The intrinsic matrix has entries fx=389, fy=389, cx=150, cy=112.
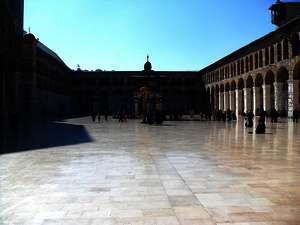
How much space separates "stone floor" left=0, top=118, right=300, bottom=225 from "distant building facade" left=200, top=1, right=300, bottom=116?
23433 mm

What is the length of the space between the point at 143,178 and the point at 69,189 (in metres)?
1.48

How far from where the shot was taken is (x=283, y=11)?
149 ft

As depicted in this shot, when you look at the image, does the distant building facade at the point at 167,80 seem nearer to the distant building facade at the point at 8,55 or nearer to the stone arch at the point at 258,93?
the distant building facade at the point at 8,55

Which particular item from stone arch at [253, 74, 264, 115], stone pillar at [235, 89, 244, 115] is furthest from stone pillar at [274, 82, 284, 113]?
stone pillar at [235, 89, 244, 115]

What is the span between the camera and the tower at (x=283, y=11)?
45000mm

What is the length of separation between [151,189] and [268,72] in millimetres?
36758

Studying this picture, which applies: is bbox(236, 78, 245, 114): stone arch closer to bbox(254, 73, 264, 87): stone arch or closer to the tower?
bbox(254, 73, 264, 87): stone arch

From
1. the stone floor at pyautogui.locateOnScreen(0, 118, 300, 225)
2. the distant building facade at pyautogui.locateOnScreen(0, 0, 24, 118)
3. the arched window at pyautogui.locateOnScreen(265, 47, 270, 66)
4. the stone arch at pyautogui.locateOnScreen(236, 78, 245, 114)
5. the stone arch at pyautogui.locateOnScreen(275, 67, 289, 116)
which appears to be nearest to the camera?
the stone floor at pyautogui.locateOnScreen(0, 118, 300, 225)

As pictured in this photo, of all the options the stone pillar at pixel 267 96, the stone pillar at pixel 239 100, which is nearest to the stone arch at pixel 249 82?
the stone pillar at pixel 239 100

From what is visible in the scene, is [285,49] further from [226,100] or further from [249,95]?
[226,100]

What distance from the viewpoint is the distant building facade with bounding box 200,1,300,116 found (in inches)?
1362

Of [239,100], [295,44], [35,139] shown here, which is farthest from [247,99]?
[35,139]

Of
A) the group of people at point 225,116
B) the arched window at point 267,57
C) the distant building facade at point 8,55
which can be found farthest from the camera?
the arched window at point 267,57

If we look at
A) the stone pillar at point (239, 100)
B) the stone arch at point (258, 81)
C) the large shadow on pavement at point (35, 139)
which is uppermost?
the stone arch at point (258, 81)
